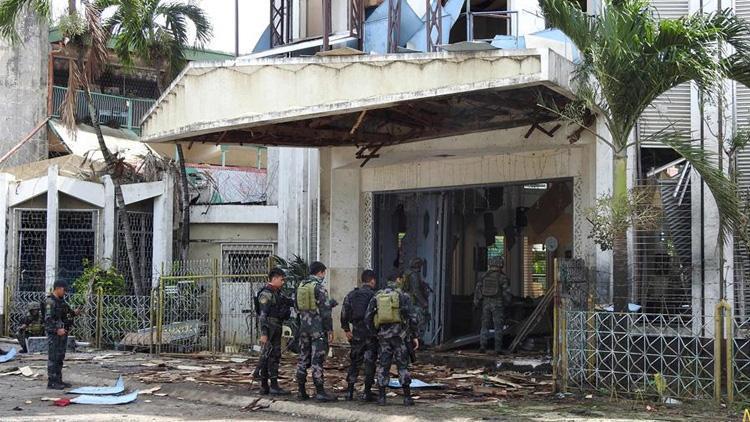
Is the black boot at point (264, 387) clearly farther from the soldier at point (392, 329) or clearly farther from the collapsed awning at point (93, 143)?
the collapsed awning at point (93, 143)

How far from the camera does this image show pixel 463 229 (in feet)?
64.1

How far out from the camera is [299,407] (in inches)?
476

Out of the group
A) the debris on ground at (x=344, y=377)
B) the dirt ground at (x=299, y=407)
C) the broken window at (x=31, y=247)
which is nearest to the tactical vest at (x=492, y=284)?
the debris on ground at (x=344, y=377)

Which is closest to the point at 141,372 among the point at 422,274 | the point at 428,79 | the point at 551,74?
the point at 422,274

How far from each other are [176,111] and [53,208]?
6.40 m

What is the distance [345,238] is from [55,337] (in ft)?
20.2

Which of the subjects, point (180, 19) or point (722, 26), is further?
point (180, 19)

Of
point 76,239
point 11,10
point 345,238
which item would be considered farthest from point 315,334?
point 76,239

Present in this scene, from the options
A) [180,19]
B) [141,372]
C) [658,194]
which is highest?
[180,19]

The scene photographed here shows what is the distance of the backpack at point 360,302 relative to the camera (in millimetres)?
→ 12328

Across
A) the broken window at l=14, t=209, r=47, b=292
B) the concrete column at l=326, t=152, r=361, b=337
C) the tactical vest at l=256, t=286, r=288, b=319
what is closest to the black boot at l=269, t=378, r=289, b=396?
the tactical vest at l=256, t=286, r=288, b=319

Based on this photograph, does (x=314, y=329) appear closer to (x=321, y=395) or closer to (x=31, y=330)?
(x=321, y=395)

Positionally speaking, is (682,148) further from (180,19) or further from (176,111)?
(180,19)

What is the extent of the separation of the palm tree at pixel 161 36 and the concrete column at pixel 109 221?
→ 5.37 feet
